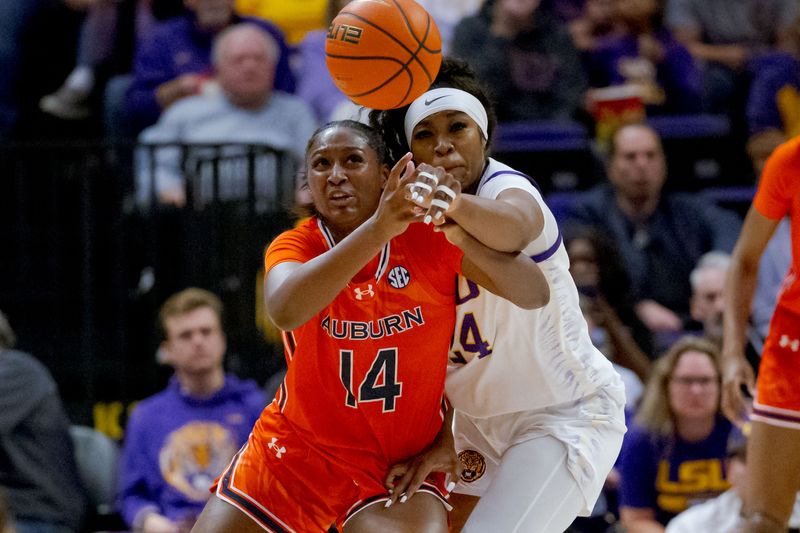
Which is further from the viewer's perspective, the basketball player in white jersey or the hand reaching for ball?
the basketball player in white jersey

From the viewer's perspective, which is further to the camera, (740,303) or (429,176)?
(740,303)

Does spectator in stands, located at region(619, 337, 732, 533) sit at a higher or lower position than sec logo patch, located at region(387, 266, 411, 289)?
lower

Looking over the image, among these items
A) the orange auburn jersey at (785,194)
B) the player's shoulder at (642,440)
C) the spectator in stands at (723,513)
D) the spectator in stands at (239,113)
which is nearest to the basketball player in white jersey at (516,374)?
the orange auburn jersey at (785,194)

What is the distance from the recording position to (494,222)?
11.6 ft

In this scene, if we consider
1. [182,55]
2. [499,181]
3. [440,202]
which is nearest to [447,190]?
[440,202]

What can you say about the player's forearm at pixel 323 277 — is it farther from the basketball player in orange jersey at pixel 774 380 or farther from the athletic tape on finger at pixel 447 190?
the basketball player in orange jersey at pixel 774 380

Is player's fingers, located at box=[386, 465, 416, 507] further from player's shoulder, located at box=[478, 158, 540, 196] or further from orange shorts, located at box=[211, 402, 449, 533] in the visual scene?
player's shoulder, located at box=[478, 158, 540, 196]

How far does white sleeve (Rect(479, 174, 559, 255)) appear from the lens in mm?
3822

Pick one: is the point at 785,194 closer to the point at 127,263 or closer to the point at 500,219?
the point at 500,219

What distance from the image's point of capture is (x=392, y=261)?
384 cm

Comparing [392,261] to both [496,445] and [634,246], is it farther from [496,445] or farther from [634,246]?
[634,246]

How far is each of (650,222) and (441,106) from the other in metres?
4.13

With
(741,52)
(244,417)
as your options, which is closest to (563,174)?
(741,52)

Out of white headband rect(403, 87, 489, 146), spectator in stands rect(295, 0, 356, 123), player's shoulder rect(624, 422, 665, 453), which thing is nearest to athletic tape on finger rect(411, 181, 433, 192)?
white headband rect(403, 87, 489, 146)
